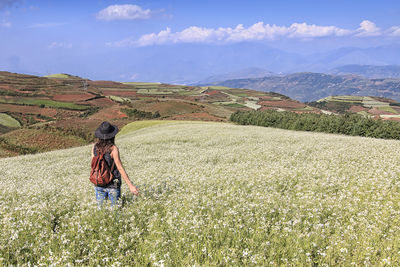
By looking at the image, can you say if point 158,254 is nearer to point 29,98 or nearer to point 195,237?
point 195,237

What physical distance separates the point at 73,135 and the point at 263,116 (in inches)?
Answer: 1649

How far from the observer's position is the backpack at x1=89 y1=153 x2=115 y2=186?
23.2 ft

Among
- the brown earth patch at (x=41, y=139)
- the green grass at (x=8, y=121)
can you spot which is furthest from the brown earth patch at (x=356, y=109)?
the green grass at (x=8, y=121)

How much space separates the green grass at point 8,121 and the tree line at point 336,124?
61.1 m

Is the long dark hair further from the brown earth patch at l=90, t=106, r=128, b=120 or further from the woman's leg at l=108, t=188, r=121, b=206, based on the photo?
the brown earth patch at l=90, t=106, r=128, b=120

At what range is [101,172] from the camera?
23.3 ft

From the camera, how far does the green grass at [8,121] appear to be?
66.6 metres

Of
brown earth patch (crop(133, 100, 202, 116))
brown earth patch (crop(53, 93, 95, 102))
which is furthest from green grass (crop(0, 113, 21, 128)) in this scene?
brown earth patch (crop(133, 100, 202, 116))

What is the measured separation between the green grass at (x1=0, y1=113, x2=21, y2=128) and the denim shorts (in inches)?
2897

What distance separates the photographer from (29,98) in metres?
99.1

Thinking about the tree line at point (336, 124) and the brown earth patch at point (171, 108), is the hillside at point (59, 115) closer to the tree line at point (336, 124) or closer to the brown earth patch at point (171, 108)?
the brown earth patch at point (171, 108)

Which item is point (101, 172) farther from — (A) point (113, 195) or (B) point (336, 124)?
(B) point (336, 124)

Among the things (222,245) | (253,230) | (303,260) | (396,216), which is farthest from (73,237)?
(396,216)

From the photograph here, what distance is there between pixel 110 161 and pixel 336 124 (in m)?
48.0
